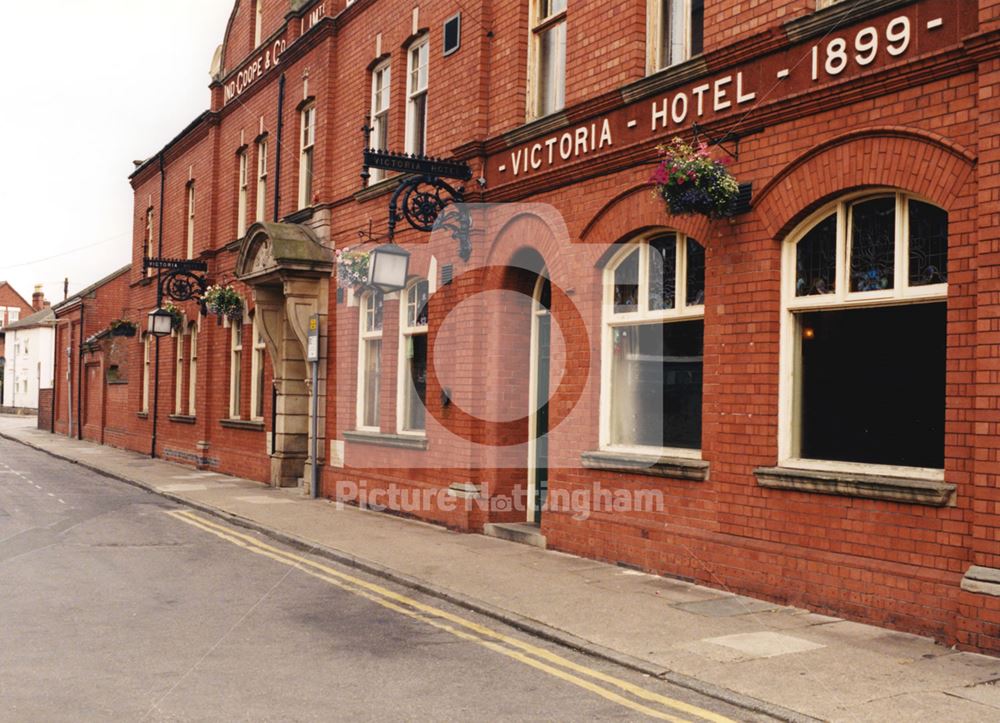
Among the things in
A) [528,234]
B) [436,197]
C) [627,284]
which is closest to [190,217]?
[436,197]

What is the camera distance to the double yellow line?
5.84m

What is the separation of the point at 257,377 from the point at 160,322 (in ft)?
16.3

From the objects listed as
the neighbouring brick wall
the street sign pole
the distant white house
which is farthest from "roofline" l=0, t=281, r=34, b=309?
the street sign pole

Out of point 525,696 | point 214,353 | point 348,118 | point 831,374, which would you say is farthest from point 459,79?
point 214,353

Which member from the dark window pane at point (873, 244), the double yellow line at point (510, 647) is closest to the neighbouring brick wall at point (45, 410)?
the double yellow line at point (510, 647)

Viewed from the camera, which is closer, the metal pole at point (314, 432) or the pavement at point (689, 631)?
the pavement at point (689, 631)

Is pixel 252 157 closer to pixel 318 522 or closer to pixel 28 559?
pixel 318 522

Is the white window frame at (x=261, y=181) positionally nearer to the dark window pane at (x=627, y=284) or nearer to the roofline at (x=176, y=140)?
the roofline at (x=176, y=140)

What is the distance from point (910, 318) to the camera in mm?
7836

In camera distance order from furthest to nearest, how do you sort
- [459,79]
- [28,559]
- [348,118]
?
[348,118], [459,79], [28,559]

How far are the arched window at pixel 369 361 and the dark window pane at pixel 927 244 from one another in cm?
991

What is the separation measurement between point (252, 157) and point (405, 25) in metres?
7.73

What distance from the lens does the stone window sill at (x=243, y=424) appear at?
20578mm

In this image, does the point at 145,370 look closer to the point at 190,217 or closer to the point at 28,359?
the point at 190,217
